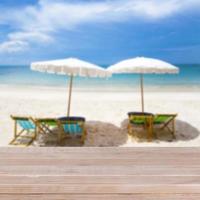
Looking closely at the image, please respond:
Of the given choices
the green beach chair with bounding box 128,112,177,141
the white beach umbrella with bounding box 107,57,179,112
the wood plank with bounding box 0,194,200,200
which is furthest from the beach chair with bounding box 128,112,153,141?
the wood plank with bounding box 0,194,200,200

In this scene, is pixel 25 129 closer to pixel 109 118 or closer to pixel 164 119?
pixel 109 118

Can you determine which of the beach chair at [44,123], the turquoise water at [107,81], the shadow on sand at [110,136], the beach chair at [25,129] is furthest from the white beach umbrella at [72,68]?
the turquoise water at [107,81]

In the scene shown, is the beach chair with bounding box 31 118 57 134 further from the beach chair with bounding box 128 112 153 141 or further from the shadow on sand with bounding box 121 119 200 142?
the shadow on sand with bounding box 121 119 200 142

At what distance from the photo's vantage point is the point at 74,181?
96.4 inches

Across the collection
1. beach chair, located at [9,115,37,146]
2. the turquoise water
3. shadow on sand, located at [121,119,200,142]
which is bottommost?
shadow on sand, located at [121,119,200,142]

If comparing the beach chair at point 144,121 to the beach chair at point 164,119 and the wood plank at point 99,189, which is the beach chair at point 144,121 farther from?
the wood plank at point 99,189

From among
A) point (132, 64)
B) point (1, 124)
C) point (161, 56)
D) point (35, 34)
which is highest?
point (35, 34)

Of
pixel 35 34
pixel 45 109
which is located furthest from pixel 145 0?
pixel 35 34

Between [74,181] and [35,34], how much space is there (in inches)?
3248

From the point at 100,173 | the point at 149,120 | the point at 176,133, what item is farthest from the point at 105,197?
the point at 176,133

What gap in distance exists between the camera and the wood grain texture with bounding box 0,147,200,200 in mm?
2244

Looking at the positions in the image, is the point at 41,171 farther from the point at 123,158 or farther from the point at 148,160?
the point at 148,160

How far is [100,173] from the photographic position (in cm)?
263

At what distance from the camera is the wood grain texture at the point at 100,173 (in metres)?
2.24
